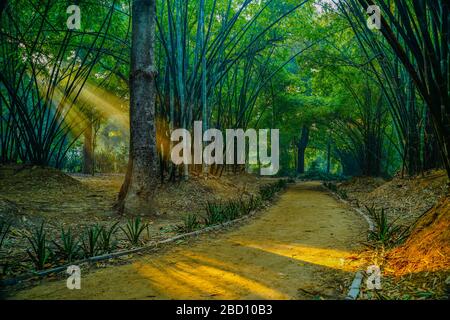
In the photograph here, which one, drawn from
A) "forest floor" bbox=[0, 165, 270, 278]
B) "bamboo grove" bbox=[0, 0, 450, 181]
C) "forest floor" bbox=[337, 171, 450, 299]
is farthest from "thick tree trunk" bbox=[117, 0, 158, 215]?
"forest floor" bbox=[337, 171, 450, 299]

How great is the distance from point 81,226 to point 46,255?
1.84 metres

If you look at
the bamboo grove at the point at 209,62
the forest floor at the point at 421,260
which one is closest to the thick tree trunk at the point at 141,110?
the bamboo grove at the point at 209,62

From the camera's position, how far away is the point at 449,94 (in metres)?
3.10

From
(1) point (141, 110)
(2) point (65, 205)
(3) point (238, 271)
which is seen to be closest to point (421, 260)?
(3) point (238, 271)

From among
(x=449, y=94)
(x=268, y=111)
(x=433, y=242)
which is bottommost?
(x=433, y=242)

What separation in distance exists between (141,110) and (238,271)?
3.75 m

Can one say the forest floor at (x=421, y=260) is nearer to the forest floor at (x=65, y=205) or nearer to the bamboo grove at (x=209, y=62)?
the bamboo grove at (x=209, y=62)

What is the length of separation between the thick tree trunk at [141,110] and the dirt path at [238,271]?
178 centimetres

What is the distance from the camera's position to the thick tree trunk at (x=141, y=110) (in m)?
5.88

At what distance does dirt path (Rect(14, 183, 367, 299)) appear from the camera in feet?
8.46

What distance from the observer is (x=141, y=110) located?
19.4 feet

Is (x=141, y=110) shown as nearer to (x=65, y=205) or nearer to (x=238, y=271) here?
(x=65, y=205)
